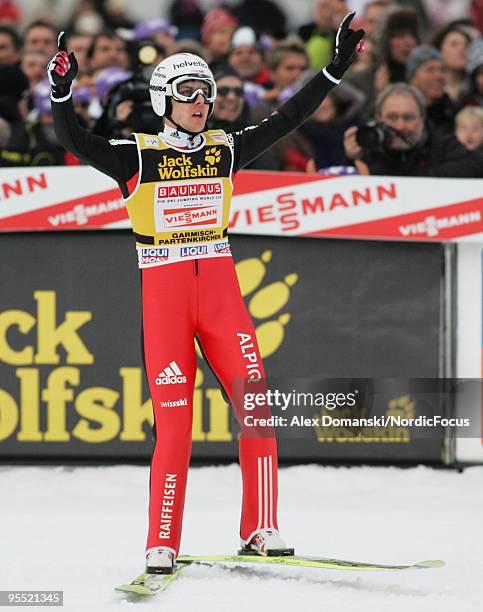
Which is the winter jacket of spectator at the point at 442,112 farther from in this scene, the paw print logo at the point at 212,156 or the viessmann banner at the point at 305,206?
the paw print logo at the point at 212,156

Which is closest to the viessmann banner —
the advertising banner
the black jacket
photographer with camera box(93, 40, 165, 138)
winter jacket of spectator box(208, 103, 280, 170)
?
the advertising banner

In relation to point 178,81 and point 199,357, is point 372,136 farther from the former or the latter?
point 178,81

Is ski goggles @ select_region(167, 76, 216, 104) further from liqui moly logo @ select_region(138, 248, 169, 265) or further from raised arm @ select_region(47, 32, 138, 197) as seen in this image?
liqui moly logo @ select_region(138, 248, 169, 265)

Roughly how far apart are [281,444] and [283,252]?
121 cm

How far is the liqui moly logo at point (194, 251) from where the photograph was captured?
5.46 metres

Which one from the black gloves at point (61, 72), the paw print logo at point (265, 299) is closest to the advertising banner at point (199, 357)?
the paw print logo at point (265, 299)

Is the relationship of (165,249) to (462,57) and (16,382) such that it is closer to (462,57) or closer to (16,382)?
(16,382)

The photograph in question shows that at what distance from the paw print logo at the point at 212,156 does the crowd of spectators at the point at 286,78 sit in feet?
10.4

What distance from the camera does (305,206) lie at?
8.10m

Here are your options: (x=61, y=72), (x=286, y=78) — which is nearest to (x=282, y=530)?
(x=61, y=72)

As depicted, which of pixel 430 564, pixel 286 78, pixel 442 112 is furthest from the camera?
pixel 286 78

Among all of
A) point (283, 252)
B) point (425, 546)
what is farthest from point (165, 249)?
point (283, 252)

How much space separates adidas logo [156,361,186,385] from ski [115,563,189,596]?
79 centimetres

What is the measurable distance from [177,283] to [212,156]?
1.86 ft
